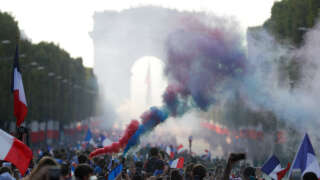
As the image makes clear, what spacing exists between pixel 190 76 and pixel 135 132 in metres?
14.4

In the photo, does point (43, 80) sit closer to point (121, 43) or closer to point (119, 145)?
point (119, 145)

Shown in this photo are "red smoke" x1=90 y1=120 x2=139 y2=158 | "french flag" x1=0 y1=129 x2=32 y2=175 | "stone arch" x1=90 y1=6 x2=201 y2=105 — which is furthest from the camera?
"stone arch" x1=90 y1=6 x2=201 y2=105

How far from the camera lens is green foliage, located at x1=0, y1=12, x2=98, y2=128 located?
5858cm

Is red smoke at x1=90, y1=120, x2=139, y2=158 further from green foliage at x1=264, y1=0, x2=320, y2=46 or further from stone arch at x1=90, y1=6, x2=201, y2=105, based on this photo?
stone arch at x1=90, y1=6, x2=201, y2=105

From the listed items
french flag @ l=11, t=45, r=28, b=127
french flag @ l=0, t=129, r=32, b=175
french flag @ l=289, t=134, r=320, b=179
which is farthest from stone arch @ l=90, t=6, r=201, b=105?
french flag @ l=289, t=134, r=320, b=179

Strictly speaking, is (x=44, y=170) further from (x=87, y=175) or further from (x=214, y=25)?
(x=214, y=25)

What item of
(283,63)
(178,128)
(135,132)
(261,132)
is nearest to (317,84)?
(135,132)

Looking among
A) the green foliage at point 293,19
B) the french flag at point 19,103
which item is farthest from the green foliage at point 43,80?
the french flag at point 19,103

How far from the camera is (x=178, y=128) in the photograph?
114938mm

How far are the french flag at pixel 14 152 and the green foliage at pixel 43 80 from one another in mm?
24635

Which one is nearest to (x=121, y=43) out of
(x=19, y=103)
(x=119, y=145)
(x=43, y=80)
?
(x=43, y=80)

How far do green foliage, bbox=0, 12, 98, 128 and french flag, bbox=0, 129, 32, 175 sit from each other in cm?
2464

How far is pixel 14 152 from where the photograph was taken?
39.9 feet

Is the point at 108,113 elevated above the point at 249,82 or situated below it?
below
